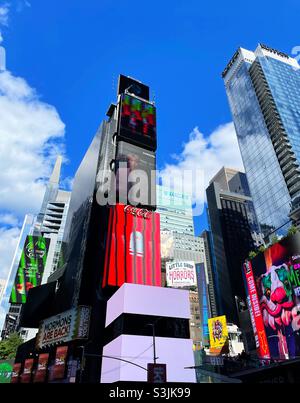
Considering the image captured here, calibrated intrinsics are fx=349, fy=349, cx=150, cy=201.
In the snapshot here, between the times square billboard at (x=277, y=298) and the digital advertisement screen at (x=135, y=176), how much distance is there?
21528 millimetres

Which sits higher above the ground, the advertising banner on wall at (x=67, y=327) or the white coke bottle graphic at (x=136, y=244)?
the white coke bottle graphic at (x=136, y=244)

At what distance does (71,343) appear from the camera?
48750mm

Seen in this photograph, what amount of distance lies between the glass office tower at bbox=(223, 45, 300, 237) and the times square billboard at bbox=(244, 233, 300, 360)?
61.8 meters

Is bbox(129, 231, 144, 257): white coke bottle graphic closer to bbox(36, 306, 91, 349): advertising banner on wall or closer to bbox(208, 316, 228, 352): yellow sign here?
bbox(36, 306, 91, 349): advertising banner on wall

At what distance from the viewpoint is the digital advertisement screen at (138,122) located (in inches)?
2653

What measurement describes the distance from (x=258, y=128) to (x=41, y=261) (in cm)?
9816

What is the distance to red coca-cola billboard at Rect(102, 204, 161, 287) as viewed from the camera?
162 feet

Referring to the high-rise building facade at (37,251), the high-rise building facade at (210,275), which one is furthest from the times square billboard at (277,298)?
the high-rise building facade at (210,275)

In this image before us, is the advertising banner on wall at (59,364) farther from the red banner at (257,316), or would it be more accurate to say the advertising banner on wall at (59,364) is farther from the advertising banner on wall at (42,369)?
the red banner at (257,316)

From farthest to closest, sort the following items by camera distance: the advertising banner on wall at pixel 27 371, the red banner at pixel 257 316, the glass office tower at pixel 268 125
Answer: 1. the glass office tower at pixel 268 125
2. the advertising banner on wall at pixel 27 371
3. the red banner at pixel 257 316

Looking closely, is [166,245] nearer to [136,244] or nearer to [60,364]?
[136,244]

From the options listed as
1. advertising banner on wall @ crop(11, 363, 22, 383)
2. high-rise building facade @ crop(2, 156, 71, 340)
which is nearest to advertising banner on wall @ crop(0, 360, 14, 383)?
high-rise building facade @ crop(2, 156, 71, 340)

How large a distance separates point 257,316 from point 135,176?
30356 millimetres

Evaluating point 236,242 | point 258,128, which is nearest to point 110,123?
point 258,128
